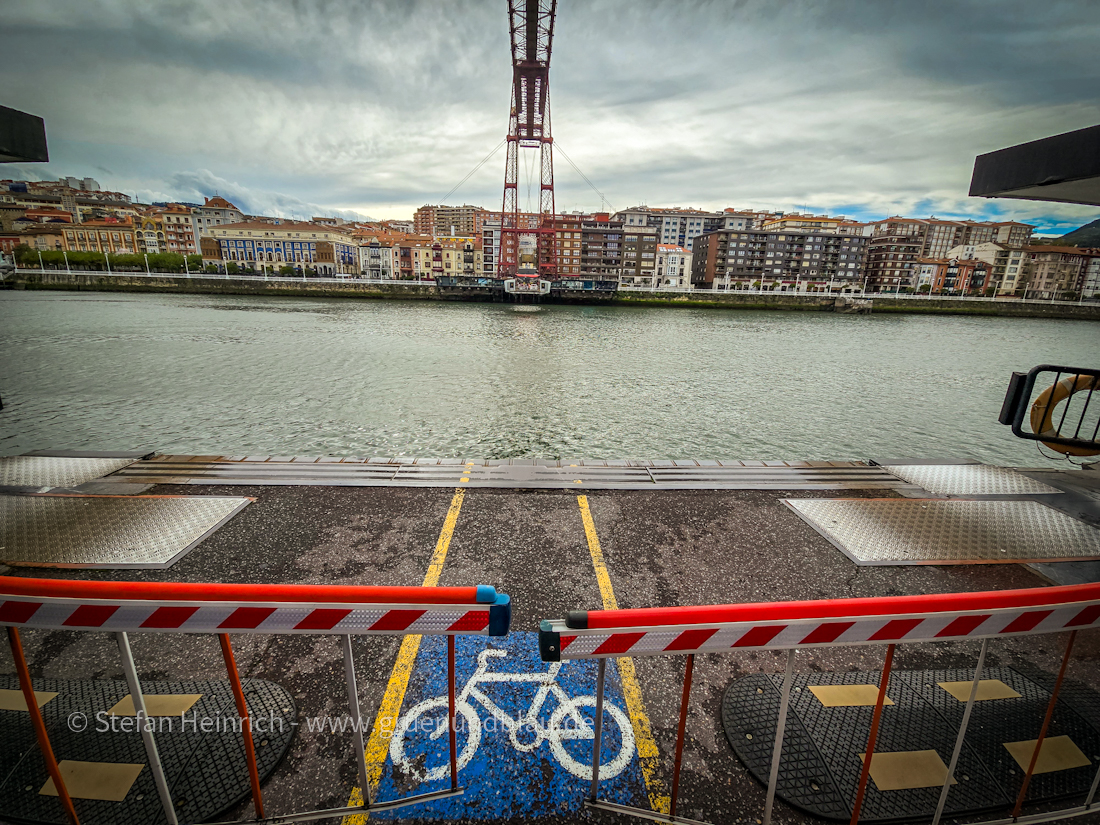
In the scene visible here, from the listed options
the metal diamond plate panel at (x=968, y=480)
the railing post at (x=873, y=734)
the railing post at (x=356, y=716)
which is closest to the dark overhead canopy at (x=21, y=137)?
the railing post at (x=356, y=716)

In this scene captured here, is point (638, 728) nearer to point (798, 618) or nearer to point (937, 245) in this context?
point (798, 618)

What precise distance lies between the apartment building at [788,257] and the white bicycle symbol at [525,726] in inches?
4373

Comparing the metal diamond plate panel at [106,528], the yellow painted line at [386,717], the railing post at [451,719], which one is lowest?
the metal diamond plate panel at [106,528]

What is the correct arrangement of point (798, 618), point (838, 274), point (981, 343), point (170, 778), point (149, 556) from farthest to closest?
1. point (838, 274)
2. point (981, 343)
3. point (149, 556)
4. point (170, 778)
5. point (798, 618)

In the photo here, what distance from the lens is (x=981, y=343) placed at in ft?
109

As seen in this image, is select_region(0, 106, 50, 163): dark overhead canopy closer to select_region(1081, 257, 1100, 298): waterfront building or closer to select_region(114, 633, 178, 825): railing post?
select_region(114, 633, 178, 825): railing post

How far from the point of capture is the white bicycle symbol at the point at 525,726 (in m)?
2.15

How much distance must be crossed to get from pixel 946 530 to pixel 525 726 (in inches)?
174

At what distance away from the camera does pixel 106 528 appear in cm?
409

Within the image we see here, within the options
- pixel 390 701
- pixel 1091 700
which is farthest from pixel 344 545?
pixel 1091 700

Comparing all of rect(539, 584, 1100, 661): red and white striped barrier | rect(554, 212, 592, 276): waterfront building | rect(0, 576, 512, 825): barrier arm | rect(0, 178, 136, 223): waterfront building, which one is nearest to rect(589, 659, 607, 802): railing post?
rect(539, 584, 1100, 661): red and white striped barrier

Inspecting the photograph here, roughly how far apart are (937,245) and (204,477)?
198 metres

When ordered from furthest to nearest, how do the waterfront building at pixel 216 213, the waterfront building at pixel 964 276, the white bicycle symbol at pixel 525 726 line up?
1. the waterfront building at pixel 216 213
2. the waterfront building at pixel 964 276
3. the white bicycle symbol at pixel 525 726

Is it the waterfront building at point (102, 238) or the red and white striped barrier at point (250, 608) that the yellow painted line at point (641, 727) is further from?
the waterfront building at point (102, 238)
